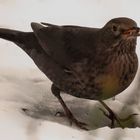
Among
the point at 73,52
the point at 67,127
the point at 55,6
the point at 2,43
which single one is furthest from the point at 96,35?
the point at 55,6

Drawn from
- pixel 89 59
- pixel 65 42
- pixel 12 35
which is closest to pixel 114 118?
pixel 89 59

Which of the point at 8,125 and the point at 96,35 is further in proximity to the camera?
the point at 96,35

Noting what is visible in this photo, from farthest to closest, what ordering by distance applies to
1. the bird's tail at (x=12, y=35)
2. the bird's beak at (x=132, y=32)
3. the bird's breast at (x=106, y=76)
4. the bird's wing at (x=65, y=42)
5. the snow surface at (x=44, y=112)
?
the bird's tail at (x=12, y=35) < the bird's wing at (x=65, y=42) < the bird's breast at (x=106, y=76) < the bird's beak at (x=132, y=32) < the snow surface at (x=44, y=112)

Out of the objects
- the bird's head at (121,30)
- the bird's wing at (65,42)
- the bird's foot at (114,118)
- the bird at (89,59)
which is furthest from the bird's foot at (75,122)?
the bird's head at (121,30)

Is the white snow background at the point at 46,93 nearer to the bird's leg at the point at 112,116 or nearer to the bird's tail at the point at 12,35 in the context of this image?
the bird's leg at the point at 112,116

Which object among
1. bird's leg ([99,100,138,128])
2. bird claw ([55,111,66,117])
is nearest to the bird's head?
bird's leg ([99,100,138,128])

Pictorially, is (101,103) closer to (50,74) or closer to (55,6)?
(50,74)

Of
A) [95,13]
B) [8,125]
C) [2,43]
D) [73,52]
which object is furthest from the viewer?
[95,13]
